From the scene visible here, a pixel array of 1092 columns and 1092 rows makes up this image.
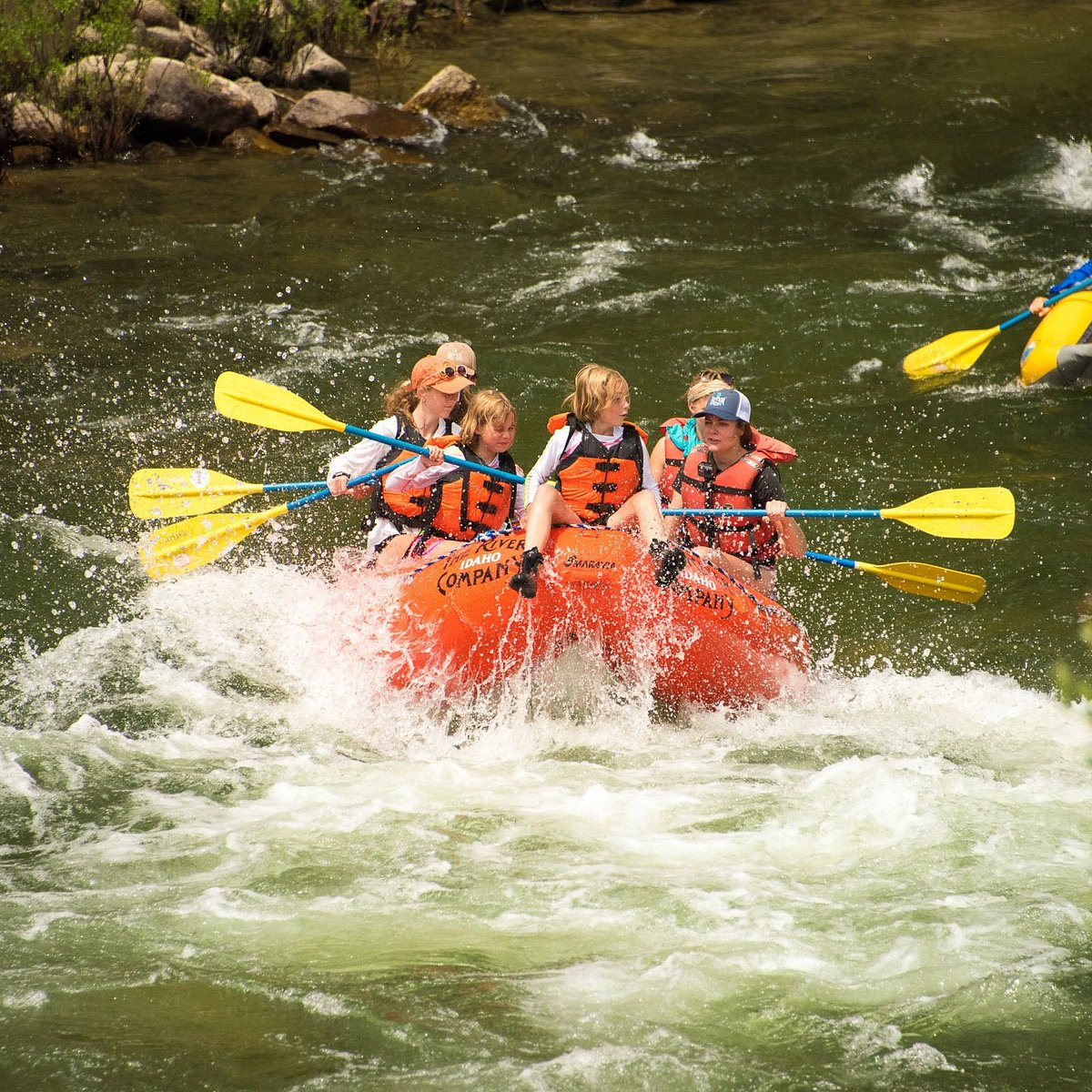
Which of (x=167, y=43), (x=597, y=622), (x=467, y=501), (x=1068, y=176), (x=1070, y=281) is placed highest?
(x=167, y=43)

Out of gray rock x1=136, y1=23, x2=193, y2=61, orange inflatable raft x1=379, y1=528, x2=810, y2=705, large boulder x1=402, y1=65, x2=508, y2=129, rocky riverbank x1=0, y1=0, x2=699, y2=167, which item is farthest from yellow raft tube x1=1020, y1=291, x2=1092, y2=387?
gray rock x1=136, y1=23, x2=193, y2=61

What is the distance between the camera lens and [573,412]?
497cm

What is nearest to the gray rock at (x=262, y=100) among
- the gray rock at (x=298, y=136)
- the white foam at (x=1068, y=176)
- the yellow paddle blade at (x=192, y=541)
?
the gray rock at (x=298, y=136)

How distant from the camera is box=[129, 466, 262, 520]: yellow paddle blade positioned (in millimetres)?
5973

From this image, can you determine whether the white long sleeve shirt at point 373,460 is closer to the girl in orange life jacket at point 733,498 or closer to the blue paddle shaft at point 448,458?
the blue paddle shaft at point 448,458

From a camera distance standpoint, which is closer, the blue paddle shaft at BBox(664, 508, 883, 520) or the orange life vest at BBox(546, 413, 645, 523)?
the orange life vest at BBox(546, 413, 645, 523)

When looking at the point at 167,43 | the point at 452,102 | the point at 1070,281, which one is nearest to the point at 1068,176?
the point at 1070,281

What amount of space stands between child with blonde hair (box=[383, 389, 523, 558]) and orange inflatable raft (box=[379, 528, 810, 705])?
0.26 m

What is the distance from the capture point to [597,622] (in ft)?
16.0

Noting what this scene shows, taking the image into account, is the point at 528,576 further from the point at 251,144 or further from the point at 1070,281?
the point at 251,144

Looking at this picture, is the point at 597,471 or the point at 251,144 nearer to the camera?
the point at 597,471

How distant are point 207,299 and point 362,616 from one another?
4.61 meters

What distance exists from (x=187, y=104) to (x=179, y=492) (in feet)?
24.2

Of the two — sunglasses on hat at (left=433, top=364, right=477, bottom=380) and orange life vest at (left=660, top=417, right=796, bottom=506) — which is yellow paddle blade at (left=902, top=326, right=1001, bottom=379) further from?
sunglasses on hat at (left=433, top=364, right=477, bottom=380)
